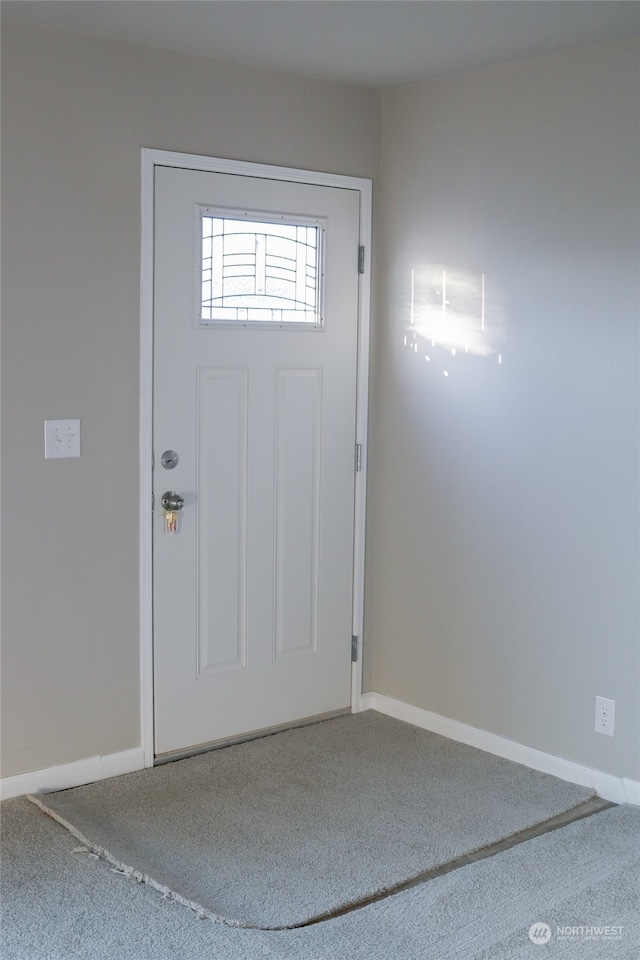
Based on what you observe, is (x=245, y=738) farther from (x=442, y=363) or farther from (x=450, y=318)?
(x=450, y=318)

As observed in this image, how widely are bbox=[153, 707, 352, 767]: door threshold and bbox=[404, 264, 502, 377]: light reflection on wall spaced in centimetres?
140

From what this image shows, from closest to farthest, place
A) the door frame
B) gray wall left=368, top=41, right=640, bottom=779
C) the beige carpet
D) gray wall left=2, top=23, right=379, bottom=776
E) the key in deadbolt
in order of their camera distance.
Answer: the beige carpet → gray wall left=2, top=23, right=379, bottom=776 → gray wall left=368, top=41, right=640, bottom=779 → the door frame → the key in deadbolt

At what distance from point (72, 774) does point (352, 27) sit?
248cm

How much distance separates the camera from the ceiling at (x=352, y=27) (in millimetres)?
2916

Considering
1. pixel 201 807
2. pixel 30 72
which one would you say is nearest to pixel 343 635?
pixel 201 807

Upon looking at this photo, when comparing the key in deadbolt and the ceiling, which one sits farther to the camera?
the key in deadbolt

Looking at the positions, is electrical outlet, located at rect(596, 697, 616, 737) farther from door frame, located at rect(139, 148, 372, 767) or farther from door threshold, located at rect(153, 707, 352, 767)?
door frame, located at rect(139, 148, 372, 767)

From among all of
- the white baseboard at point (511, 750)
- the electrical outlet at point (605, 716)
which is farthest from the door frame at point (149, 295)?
the electrical outlet at point (605, 716)

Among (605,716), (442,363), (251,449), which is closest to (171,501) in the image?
(251,449)

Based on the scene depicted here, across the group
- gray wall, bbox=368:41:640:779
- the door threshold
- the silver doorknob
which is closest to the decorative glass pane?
gray wall, bbox=368:41:640:779

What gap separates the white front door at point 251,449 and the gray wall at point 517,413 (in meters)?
0.21

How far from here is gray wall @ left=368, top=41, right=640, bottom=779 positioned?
130 inches

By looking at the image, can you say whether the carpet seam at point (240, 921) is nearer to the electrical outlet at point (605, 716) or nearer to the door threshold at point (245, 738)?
the electrical outlet at point (605, 716)

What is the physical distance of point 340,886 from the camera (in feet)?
9.13
